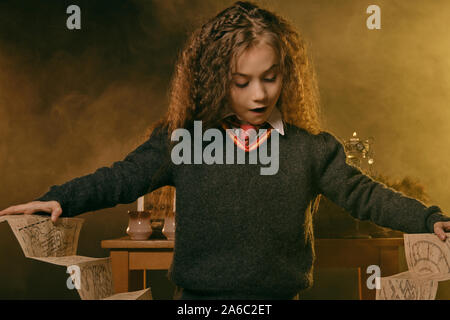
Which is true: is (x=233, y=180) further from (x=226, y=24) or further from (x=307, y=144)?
(x=226, y=24)

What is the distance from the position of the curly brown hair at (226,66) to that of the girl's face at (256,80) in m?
0.02

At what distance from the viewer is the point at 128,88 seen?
298cm

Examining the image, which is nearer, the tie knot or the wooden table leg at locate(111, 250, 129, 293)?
the tie knot

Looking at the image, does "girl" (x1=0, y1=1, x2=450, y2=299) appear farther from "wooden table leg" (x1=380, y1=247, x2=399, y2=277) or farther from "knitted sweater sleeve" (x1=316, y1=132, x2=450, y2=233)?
"wooden table leg" (x1=380, y1=247, x2=399, y2=277)

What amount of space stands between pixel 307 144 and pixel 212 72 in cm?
27

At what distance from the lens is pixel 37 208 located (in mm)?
946

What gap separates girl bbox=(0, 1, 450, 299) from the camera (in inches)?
40.0

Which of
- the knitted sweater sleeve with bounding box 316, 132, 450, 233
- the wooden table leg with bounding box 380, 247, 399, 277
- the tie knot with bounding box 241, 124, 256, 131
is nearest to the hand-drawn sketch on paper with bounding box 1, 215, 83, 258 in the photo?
the tie knot with bounding box 241, 124, 256, 131

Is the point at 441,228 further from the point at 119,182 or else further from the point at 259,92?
the point at 119,182

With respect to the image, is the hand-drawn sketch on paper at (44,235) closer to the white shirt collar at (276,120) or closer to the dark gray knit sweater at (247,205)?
the dark gray knit sweater at (247,205)

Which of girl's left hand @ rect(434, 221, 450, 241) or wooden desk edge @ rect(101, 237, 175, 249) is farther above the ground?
girl's left hand @ rect(434, 221, 450, 241)

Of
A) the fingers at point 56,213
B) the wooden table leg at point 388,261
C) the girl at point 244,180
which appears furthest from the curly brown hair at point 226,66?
the wooden table leg at point 388,261

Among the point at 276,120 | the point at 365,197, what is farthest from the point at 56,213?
the point at 365,197

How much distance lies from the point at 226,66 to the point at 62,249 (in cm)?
53
